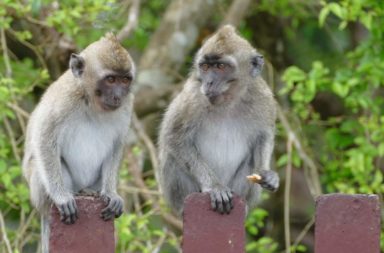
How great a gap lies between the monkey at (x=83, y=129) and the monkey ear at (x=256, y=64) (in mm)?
927

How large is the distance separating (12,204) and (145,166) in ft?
11.1

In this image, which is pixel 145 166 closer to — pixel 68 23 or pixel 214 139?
pixel 68 23

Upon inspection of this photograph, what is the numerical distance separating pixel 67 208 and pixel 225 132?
6.97 ft

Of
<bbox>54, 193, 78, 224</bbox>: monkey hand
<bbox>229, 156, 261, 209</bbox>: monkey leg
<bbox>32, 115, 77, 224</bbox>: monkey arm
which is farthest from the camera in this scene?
<bbox>229, 156, 261, 209</bbox>: monkey leg

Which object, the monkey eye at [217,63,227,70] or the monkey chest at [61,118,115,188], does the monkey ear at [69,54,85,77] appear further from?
the monkey eye at [217,63,227,70]

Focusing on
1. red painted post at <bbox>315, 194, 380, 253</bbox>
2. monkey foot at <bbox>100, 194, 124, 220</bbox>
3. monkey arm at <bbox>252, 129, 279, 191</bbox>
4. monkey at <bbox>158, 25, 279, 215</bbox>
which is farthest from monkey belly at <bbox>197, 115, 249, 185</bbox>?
red painted post at <bbox>315, 194, 380, 253</bbox>

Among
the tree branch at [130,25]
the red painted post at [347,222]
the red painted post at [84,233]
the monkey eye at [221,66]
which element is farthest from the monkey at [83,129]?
the tree branch at [130,25]

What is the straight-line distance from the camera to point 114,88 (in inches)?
248

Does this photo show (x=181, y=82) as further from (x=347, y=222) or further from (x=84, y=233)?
(x=347, y=222)

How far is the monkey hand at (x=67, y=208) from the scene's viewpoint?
4539mm

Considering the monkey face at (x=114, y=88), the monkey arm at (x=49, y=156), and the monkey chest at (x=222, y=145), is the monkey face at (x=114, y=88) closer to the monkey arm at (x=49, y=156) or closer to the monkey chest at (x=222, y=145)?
the monkey arm at (x=49, y=156)

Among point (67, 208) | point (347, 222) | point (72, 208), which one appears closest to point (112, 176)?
point (67, 208)

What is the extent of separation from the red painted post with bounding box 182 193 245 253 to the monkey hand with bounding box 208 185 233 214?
0.23 ft

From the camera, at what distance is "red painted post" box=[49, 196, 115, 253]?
165 inches
